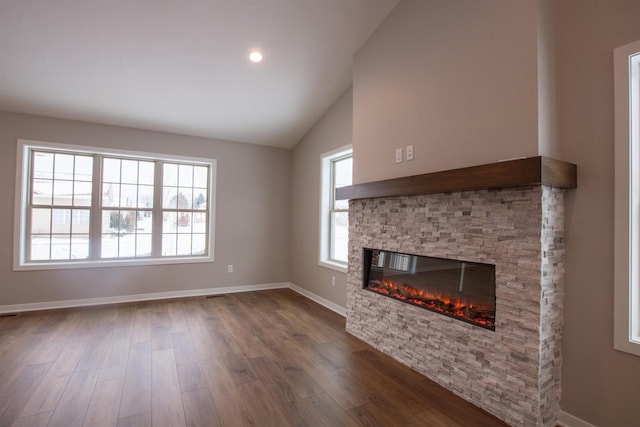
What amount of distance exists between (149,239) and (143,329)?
5.99 ft

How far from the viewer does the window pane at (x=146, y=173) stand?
495 centimetres

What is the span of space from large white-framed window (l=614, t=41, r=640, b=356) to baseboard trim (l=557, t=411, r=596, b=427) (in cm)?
54

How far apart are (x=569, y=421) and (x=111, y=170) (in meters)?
5.90

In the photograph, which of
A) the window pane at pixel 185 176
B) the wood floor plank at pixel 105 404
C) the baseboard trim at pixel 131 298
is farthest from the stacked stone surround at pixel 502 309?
the window pane at pixel 185 176

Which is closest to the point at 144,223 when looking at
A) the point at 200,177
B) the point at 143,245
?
the point at 143,245

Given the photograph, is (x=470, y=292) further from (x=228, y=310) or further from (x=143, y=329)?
(x=143, y=329)

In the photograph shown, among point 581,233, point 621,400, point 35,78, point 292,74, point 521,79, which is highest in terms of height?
point 292,74

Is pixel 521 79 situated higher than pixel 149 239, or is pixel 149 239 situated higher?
pixel 521 79

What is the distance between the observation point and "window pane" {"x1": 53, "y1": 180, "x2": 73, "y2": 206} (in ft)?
14.5

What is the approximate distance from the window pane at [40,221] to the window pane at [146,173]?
4.12 ft

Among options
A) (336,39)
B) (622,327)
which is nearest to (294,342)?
(622,327)

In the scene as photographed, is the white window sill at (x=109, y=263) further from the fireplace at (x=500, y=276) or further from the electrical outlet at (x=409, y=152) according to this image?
the electrical outlet at (x=409, y=152)

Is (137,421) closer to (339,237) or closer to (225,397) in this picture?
(225,397)

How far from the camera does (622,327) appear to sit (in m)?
1.77
